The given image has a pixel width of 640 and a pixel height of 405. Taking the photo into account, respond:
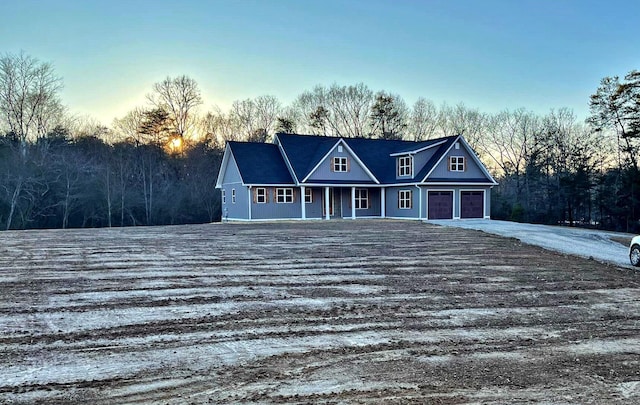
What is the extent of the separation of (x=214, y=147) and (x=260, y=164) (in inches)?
714

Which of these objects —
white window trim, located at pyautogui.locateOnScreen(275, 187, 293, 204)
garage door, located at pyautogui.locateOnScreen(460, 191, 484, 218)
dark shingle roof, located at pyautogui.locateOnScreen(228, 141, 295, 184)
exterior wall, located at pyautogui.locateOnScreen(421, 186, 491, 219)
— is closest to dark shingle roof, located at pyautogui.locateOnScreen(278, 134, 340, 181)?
dark shingle roof, located at pyautogui.locateOnScreen(228, 141, 295, 184)

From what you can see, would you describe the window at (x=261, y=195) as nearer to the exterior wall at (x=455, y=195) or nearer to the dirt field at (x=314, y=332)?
the exterior wall at (x=455, y=195)

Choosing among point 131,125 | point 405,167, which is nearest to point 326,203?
point 405,167

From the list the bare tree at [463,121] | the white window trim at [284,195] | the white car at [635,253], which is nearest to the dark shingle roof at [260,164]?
the white window trim at [284,195]

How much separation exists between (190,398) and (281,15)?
21573 millimetres

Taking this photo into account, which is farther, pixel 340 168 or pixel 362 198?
pixel 362 198

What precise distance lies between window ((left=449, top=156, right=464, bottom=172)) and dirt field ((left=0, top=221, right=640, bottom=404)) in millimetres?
19016

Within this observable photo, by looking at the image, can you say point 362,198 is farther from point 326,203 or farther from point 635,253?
point 635,253

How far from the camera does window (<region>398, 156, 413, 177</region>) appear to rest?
2988 cm

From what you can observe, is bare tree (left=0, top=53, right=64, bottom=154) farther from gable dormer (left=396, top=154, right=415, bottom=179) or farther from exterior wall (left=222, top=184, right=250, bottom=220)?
gable dormer (left=396, top=154, right=415, bottom=179)

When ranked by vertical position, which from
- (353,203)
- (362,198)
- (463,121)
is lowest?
(353,203)

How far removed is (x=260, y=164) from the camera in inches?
1184

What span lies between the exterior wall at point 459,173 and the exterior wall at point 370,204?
4.47 meters

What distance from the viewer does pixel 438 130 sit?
52531 mm
